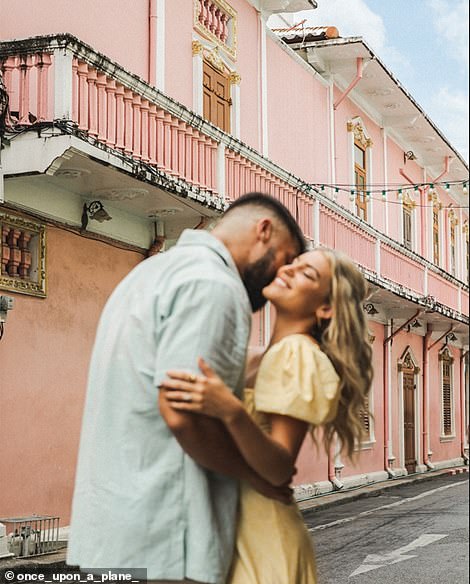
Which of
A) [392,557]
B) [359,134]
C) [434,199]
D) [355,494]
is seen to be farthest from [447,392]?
[392,557]

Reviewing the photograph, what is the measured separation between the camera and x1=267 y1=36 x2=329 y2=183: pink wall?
1733 centimetres

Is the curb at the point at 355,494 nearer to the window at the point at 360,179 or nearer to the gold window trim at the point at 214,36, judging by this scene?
the window at the point at 360,179

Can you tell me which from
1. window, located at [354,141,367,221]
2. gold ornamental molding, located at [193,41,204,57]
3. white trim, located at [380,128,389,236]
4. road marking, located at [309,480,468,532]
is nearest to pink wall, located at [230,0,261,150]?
gold ornamental molding, located at [193,41,204,57]

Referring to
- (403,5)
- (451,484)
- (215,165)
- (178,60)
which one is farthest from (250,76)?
(403,5)

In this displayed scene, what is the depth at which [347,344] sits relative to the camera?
2.66 metres

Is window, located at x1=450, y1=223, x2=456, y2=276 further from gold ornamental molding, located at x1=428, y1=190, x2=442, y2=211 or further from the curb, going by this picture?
the curb

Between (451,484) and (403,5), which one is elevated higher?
(403,5)

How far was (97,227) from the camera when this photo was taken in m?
11.6

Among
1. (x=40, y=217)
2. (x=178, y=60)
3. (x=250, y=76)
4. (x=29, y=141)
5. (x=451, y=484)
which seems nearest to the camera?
(x=29, y=141)

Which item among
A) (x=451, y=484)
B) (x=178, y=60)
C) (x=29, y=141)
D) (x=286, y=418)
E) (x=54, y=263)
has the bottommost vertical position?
(x=451, y=484)

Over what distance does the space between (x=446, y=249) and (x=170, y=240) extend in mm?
18078

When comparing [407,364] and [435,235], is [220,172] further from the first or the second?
[435,235]

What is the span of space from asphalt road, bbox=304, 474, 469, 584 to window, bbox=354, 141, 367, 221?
6.23m

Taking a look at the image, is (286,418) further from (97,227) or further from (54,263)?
(97,227)
